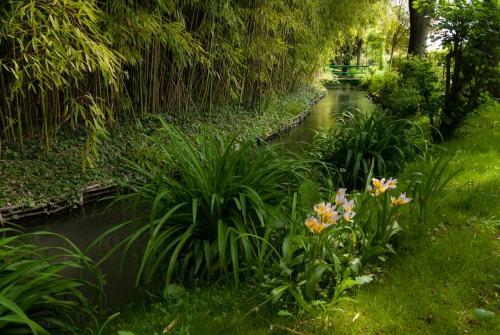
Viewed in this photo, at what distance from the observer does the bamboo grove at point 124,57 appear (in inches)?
103

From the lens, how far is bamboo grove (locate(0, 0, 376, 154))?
2.61 m

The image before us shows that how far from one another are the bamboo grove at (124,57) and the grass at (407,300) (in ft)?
6.05

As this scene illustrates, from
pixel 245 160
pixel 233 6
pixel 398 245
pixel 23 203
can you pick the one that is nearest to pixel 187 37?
pixel 233 6

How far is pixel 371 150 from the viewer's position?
2.98 metres

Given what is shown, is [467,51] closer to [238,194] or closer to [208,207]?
[238,194]

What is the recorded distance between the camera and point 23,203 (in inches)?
129

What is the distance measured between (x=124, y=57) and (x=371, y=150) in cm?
207

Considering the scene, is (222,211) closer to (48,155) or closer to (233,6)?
(48,155)

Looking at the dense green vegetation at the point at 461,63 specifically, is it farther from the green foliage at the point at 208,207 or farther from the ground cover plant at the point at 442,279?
the green foliage at the point at 208,207

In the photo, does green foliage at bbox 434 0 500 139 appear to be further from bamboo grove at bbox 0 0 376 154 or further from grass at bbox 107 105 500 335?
bamboo grove at bbox 0 0 376 154

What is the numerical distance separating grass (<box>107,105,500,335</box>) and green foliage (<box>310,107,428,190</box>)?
2.89 feet

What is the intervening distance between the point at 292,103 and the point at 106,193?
229 inches

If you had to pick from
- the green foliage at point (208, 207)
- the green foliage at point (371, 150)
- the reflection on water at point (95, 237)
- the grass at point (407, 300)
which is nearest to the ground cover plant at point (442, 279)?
the grass at point (407, 300)

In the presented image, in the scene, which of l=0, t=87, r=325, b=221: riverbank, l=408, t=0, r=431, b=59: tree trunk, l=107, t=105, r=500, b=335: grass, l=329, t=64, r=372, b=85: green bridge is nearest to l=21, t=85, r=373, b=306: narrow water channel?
l=0, t=87, r=325, b=221: riverbank
